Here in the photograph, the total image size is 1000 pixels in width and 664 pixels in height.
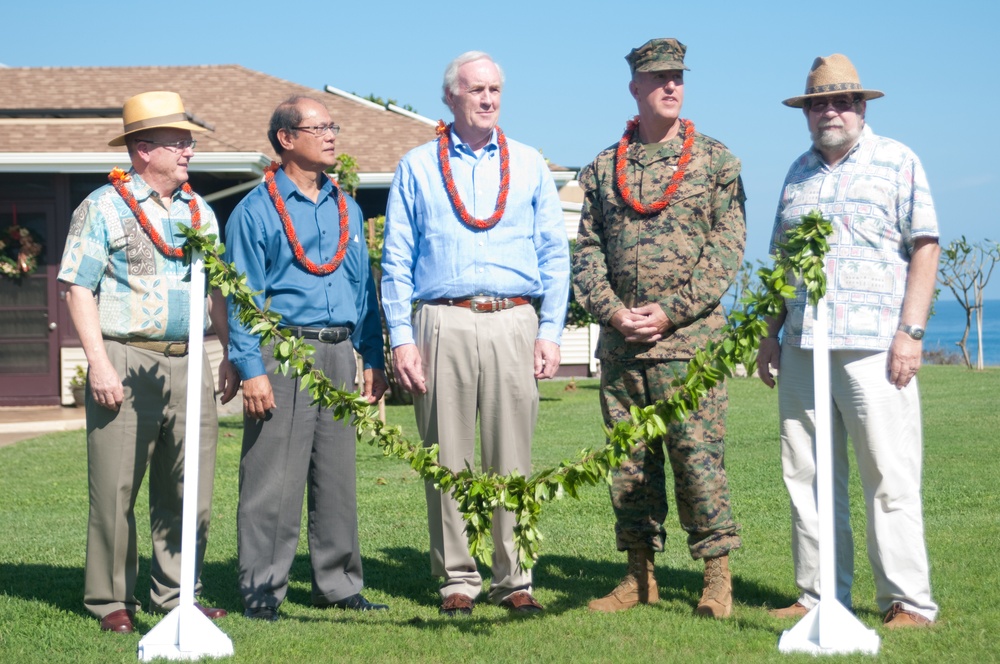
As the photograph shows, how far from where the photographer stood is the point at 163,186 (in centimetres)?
533

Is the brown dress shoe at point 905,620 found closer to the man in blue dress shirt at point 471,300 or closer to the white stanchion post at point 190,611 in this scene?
the man in blue dress shirt at point 471,300

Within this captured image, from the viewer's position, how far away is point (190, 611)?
182 inches

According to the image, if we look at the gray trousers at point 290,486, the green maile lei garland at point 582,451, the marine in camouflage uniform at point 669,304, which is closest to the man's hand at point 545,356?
the marine in camouflage uniform at point 669,304

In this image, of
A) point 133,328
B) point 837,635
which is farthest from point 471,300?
point 837,635

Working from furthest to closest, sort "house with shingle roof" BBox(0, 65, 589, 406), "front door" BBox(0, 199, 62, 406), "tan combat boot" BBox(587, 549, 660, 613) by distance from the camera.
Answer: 1. "front door" BBox(0, 199, 62, 406)
2. "house with shingle roof" BBox(0, 65, 589, 406)
3. "tan combat boot" BBox(587, 549, 660, 613)

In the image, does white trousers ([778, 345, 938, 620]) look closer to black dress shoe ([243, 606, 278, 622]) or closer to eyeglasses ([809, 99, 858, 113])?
eyeglasses ([809, 99, 858, 113])

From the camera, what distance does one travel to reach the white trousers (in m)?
4.87

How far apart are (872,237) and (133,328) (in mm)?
3299

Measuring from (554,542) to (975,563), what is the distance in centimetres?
239

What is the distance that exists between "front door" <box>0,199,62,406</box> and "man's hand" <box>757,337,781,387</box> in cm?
1259

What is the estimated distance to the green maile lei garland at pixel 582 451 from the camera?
470 centimetres

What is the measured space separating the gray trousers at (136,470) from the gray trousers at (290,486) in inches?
9.7

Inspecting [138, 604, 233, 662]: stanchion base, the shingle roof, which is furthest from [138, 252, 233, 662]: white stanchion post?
the shingle roof

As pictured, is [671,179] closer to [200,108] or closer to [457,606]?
[457,606]
